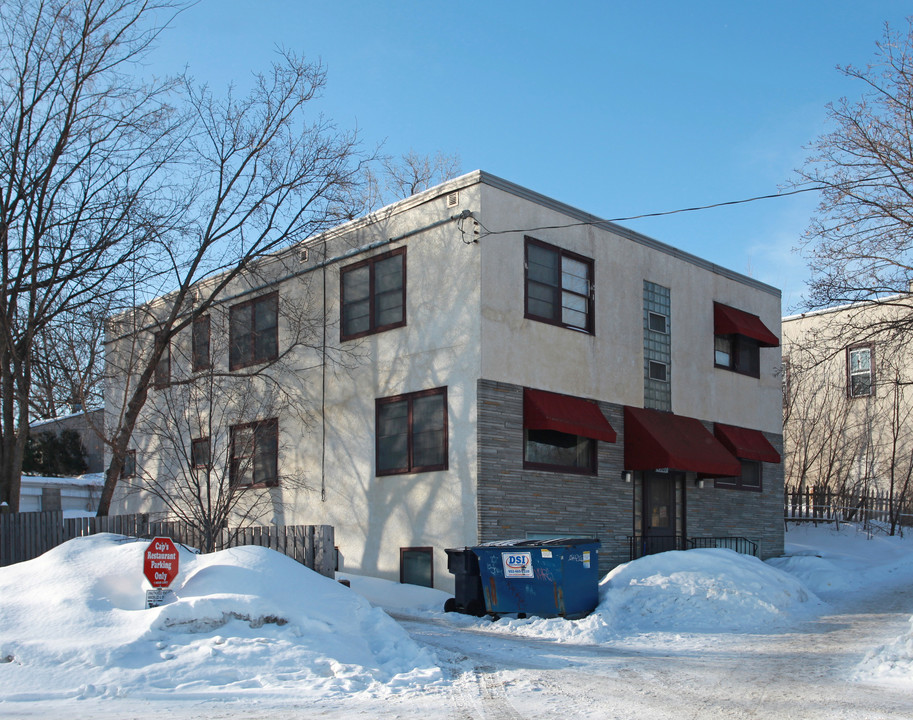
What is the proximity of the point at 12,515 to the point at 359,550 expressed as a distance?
21.3 feet

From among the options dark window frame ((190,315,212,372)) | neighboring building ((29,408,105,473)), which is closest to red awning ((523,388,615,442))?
dark window frame ((190,315,212,372))

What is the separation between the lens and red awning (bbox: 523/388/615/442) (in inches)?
701

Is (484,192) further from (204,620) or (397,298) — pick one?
(204,620)

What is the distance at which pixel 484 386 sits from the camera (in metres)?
17.4

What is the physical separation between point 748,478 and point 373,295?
11.0 meters

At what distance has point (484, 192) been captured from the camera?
1783cm

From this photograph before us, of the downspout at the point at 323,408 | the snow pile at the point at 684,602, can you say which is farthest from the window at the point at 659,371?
the downspout at the point at 323,408

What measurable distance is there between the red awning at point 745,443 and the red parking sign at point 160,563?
15.3 metres

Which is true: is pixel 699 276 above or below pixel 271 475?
above

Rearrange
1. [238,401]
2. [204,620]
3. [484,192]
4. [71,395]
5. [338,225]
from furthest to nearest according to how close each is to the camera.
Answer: [238,401] → [338,225] → [71,395] → [484,192] → [204,620]

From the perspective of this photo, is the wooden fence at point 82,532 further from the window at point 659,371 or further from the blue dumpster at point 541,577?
the window at point 659,371

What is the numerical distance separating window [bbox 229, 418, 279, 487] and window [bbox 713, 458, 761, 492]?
423 inches

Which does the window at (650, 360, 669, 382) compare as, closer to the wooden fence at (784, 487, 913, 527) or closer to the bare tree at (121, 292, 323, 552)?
the bare tree at (121, 292, 323, 552)

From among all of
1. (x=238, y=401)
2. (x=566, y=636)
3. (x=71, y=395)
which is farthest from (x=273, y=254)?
(x=566, y=636)
